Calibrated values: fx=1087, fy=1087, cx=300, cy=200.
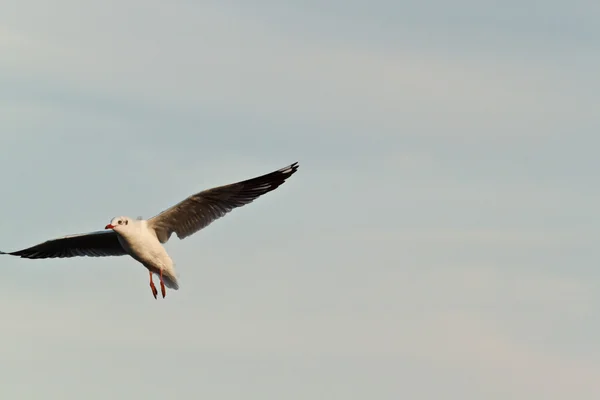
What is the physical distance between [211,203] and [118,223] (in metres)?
2.46

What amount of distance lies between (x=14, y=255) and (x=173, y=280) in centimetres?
635

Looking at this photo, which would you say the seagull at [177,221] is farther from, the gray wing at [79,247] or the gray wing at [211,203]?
the gray wing at [79,247]

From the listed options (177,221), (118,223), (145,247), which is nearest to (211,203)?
(177,221)

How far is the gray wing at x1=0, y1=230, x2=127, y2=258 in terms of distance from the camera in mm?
30688

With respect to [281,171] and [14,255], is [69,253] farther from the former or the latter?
[281,171]

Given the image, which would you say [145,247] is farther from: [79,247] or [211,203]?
[79,247]

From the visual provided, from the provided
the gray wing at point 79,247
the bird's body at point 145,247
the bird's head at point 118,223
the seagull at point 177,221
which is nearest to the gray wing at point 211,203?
the seagull at point 177,221

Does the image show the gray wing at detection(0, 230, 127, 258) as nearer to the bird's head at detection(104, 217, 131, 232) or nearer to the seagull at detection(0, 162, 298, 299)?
the seagull at detection(0, 162, 298, 299)

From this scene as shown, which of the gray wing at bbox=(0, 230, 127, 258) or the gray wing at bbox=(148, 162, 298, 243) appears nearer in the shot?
the gray wing at bbox=(148, 162, 298, 243)

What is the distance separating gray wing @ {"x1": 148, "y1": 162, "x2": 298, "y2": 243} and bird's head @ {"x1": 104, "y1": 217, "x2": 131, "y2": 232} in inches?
Answer: 30.9

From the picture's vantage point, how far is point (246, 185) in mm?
28281

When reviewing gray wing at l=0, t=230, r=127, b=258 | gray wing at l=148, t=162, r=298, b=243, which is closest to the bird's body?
gray wing at l=148, t=162, r=298, b=243

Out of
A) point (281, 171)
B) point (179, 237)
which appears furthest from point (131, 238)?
point (281, 171)

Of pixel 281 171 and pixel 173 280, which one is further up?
pixel 281 171
